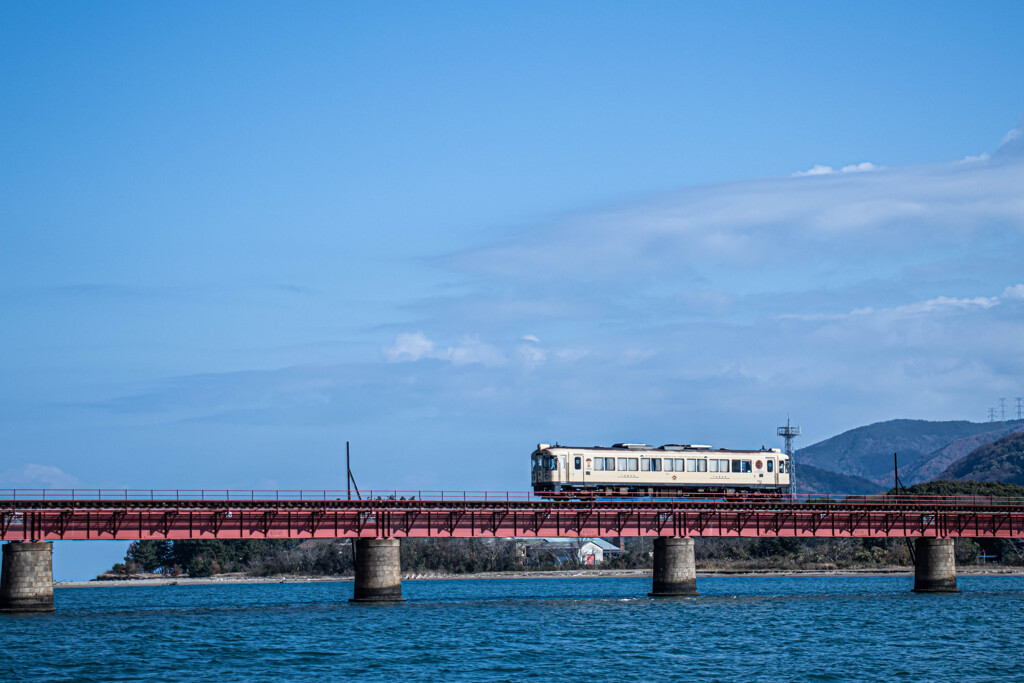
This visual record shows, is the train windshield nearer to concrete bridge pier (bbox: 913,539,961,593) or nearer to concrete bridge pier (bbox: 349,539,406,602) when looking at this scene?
concrete bridge pier (bbox: 349,539,406,602)

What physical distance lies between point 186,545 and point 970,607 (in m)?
123

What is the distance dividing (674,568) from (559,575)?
212 feet

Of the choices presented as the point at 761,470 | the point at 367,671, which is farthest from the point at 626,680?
the point at 761,470

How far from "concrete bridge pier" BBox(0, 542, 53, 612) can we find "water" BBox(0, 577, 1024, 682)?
1503 mm

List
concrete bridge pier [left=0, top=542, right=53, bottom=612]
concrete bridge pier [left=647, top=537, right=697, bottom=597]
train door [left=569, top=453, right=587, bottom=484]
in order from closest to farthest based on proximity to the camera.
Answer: concrete bridge pier [left=0, top=542, right=53, bottom=612]
concrete bridge pier [left=647, top=537, right=697, bottom=597]
train door [left=569, top=453, right=587, bottom=484]

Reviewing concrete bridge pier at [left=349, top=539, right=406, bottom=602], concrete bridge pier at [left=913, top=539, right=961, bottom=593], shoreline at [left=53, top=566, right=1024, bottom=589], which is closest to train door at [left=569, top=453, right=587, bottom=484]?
concrete bridge pier at [left=349, top=539, right=406, bottom=602]

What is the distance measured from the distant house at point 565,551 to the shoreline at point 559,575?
6.13 m

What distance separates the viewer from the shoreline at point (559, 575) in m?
134

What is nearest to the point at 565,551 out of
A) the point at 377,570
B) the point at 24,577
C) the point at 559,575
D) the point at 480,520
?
the point at 559,575

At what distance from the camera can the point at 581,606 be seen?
77.0 metres

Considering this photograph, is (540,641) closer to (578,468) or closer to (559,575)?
(578,468)

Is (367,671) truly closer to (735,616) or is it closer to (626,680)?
(626,680)

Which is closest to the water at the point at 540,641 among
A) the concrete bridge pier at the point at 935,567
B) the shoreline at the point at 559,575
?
the concrete bridge pier at the point at 935,567

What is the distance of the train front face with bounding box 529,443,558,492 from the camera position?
8550 cm
